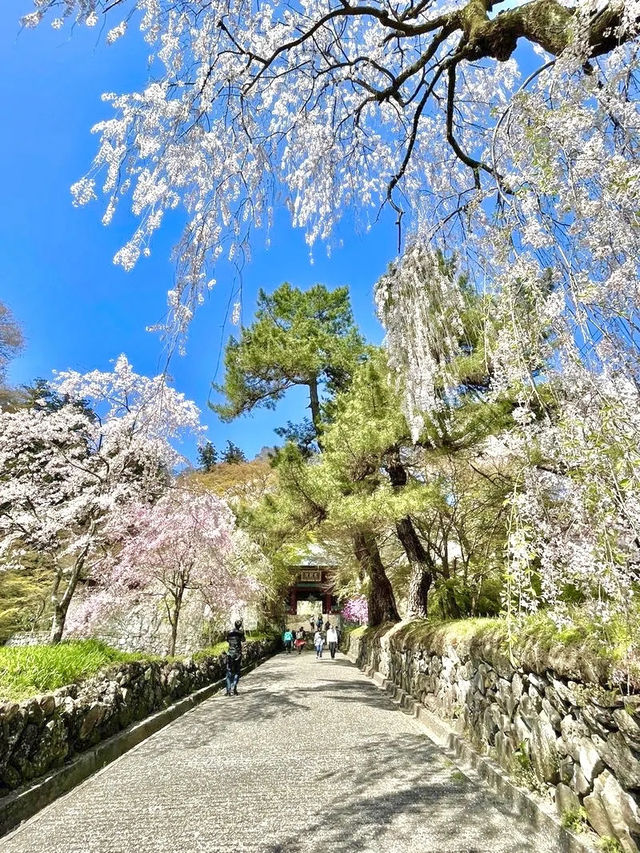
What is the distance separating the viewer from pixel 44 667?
13.3 ft

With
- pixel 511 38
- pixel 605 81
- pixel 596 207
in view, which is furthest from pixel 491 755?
pixel 511 38

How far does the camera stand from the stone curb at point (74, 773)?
2.84m

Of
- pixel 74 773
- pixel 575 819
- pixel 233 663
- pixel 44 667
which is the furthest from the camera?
pixel 233 663

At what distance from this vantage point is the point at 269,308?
1302 centimetres

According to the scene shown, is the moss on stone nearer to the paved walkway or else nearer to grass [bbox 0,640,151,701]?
the paved walkway

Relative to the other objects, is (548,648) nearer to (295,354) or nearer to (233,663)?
(233,663)

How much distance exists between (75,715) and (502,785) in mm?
3401

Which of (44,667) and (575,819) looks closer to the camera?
(575,819)

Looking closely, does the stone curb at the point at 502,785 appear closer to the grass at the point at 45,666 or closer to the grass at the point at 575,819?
the grass at the point at 575,819

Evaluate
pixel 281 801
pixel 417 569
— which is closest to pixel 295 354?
pixel 417 569

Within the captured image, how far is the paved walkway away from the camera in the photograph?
8.26ft

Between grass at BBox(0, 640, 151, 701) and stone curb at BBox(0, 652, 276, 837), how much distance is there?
Result: 603 mm

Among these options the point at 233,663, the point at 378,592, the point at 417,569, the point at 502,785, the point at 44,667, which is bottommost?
the point at 502,785

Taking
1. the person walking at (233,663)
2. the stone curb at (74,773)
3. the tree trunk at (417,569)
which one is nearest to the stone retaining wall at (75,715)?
the stone curb at (74,773)
